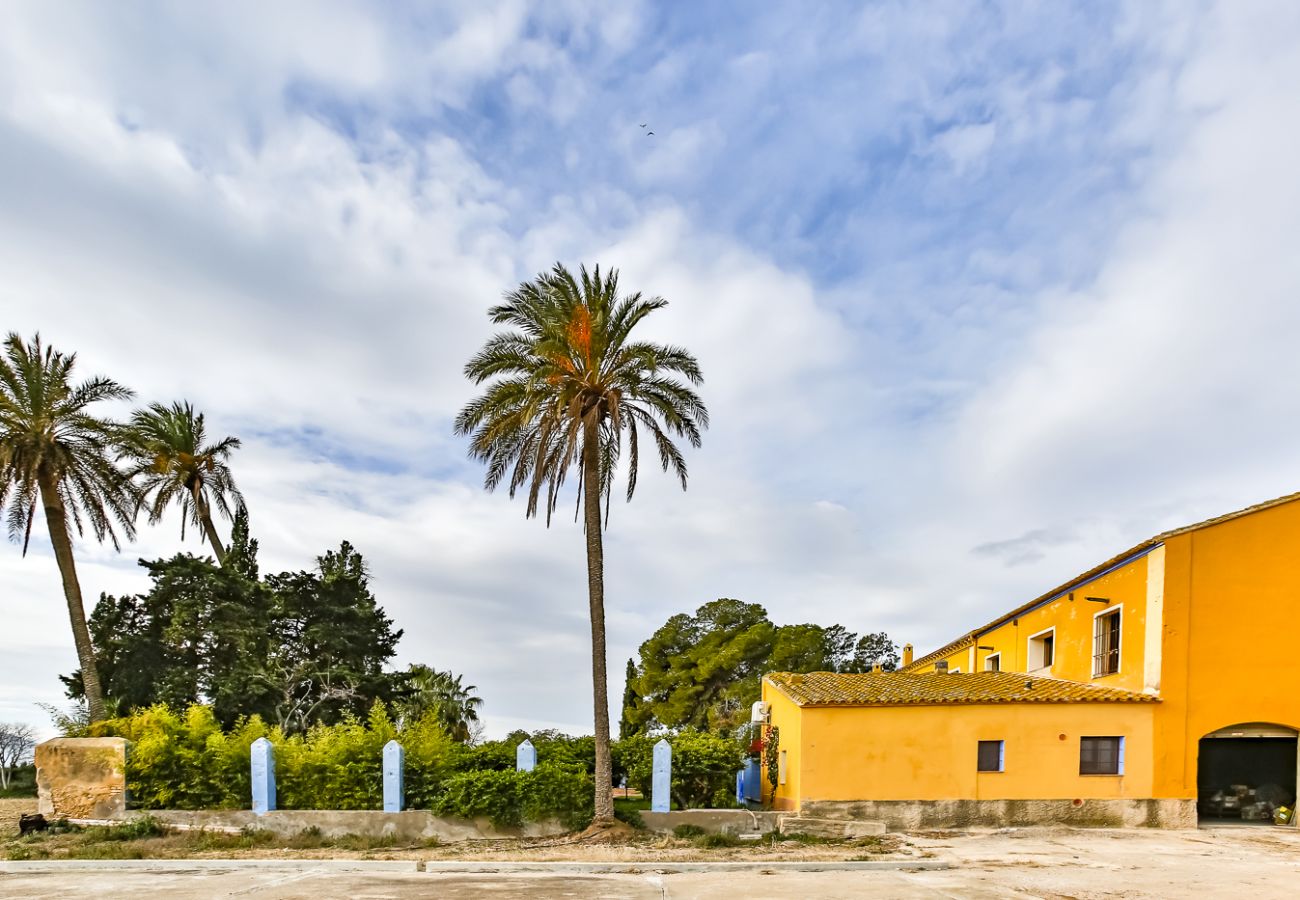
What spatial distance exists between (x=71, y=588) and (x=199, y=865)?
13949mm

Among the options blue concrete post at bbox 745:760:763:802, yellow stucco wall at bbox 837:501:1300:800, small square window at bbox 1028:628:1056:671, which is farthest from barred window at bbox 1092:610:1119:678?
blue concrete post at bbox 745:760:763:802

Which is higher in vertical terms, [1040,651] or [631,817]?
[1040,651]

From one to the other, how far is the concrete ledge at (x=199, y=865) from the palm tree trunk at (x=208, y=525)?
19.5 m

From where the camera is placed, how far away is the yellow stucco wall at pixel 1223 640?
2047cm

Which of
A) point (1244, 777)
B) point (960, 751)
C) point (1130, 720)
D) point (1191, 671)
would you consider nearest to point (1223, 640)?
point (1191, 671)

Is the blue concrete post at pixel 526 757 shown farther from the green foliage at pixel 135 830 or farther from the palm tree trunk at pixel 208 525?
the palm tree trunk at pixel 208 525

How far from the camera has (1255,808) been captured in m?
22.0

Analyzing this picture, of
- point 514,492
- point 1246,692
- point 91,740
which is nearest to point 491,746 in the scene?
point 514,492

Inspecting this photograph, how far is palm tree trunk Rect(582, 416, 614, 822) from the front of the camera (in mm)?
19875

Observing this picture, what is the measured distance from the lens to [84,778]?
21.6 m

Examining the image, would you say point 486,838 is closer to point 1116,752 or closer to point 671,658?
point 1116,752

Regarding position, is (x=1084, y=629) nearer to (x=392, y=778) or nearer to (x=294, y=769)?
(x=392, y=778)

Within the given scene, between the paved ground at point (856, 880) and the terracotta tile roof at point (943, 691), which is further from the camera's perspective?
the terracotta tile roof at point (943, 691)

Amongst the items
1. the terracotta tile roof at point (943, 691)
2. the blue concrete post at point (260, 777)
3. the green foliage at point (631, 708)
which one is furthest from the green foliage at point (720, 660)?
the blue concrete post at point (260, 777)
